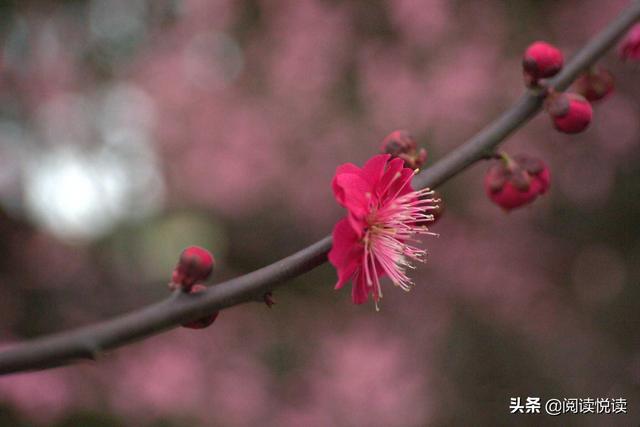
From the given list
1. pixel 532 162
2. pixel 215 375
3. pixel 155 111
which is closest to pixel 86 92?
pixel 155 111

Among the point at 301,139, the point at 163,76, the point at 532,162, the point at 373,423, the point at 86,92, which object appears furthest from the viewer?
the point at 86,92

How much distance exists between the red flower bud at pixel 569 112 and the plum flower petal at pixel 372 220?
0.69ft

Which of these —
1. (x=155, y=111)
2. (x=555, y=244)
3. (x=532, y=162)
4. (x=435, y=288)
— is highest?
(x=155, y=111)

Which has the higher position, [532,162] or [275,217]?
[275,217]

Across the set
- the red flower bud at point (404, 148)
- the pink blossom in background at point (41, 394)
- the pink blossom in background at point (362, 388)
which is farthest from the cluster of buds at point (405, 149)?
the pink blossom in background at point (362, 388)

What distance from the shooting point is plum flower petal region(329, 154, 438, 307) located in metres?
0.68

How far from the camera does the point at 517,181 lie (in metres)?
0.92

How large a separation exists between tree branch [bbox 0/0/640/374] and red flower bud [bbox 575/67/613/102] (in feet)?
0.88

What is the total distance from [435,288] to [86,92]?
2602 millimetres

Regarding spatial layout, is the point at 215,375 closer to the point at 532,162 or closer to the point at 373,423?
the point at 373,423

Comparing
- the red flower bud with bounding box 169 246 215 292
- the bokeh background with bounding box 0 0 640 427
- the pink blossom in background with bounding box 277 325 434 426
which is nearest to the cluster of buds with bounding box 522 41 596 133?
the red flower bud with bounding box 169 246 215 292

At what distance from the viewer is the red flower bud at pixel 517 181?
920 millimetres

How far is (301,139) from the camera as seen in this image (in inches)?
138

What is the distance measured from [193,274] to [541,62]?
550mm
